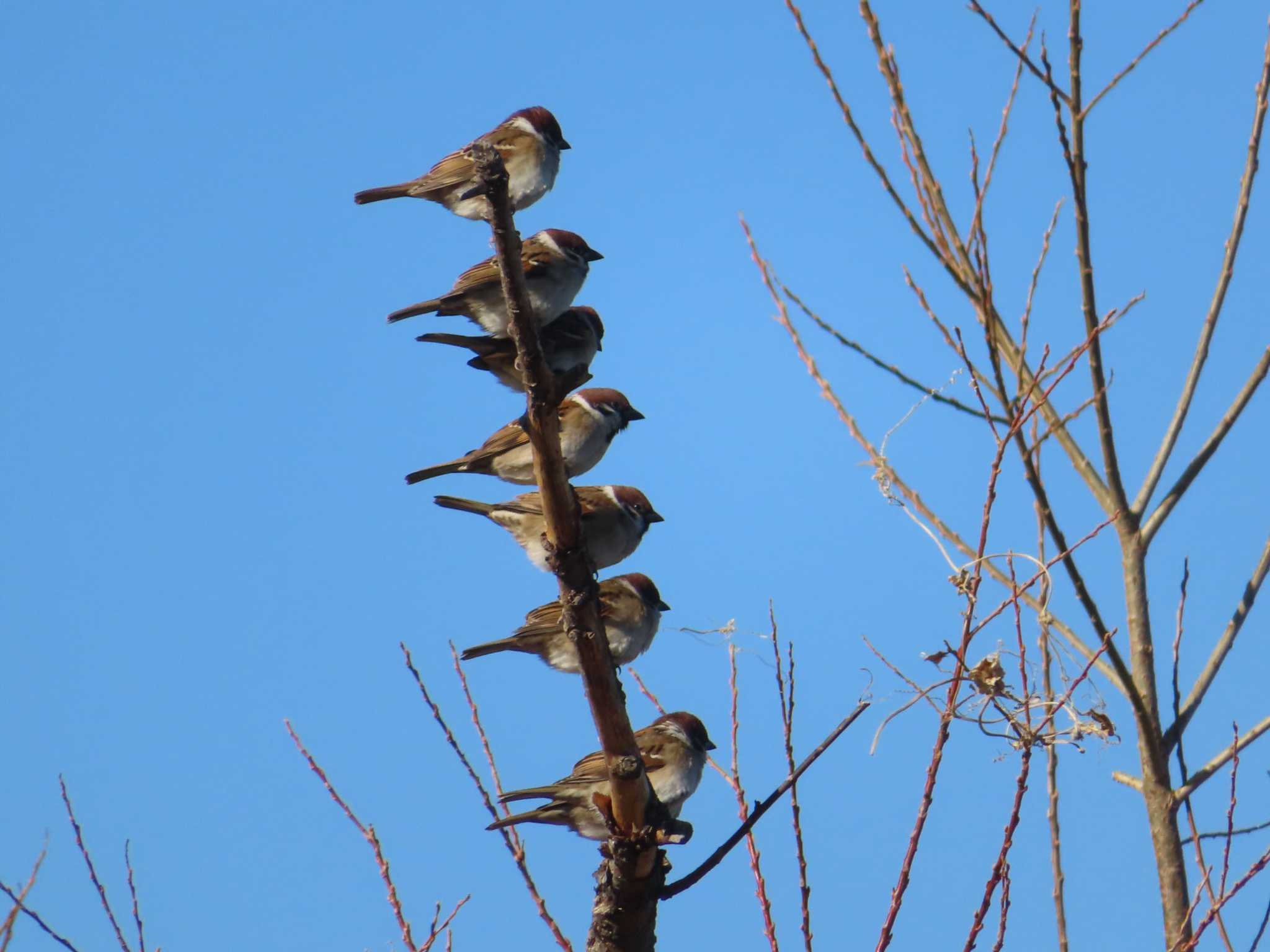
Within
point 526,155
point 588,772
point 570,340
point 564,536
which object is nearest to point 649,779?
point 588,772

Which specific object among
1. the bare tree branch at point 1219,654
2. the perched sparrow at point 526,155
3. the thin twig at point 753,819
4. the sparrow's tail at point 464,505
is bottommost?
the thin twig at point 753,819

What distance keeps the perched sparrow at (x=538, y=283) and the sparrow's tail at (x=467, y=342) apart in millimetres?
79

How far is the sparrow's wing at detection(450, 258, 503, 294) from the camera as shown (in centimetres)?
410

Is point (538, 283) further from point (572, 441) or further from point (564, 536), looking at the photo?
point (564, 536)

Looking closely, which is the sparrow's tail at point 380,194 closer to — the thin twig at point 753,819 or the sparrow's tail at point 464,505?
the sparrow's tail at point 464,505

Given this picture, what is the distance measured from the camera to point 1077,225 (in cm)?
311

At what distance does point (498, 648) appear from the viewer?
14.2 feet

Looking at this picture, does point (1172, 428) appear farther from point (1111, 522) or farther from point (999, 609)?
point (999, 609)

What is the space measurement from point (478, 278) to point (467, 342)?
29 centimetres

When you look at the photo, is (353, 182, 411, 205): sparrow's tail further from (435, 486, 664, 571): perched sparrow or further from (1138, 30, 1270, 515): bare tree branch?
(1138, 30, 1270, 515): bare tree branch

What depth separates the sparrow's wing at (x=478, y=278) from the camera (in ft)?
13.4

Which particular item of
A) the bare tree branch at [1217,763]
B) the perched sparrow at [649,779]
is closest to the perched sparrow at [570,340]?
the perched sparrow at [649,779]

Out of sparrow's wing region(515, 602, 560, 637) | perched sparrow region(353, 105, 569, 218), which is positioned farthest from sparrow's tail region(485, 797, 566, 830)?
perched sparrow region(353, 105, 569, 218)

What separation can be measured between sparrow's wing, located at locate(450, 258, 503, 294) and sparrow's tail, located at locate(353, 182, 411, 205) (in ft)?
1.10
